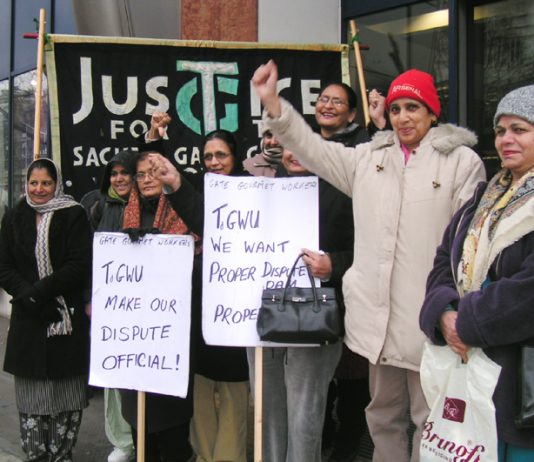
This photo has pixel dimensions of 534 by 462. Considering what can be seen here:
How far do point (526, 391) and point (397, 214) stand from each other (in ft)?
2.89

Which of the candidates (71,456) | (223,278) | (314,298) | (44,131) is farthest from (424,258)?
(44,131)

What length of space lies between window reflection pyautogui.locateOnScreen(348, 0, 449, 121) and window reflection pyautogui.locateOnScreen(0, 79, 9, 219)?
17.6 feet

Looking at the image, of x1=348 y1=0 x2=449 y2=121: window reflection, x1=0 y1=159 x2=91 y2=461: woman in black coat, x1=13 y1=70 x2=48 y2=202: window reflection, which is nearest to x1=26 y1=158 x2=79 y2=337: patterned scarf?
x1=0 y1=159 x2=91 y2=461: woman in black coat

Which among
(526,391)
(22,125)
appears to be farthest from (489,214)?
(22,125)

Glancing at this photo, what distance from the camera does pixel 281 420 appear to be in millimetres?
3023

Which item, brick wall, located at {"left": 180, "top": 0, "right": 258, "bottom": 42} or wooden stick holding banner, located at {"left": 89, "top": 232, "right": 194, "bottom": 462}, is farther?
brick wall, located at {"left": 180, "top": 0, "right": 258, "bottom": 42}

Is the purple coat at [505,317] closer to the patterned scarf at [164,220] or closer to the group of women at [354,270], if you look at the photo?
the group of women at [354,270]

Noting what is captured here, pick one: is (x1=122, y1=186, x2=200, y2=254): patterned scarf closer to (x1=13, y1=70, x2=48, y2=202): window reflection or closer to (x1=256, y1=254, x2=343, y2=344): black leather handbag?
(x1=256, y1=254, x2=343, y2=344): black leather handbag

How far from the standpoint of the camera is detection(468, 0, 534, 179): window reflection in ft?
15.1

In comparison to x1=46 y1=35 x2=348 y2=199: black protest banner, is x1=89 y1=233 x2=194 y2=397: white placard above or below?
below

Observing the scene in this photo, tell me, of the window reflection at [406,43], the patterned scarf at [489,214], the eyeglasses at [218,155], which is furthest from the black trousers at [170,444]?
the window reflection at [406,43]

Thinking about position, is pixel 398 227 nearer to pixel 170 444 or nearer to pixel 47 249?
pixel 170 444

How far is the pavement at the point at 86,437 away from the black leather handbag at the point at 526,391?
2012 millimetres

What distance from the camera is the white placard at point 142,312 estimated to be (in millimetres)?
3070
